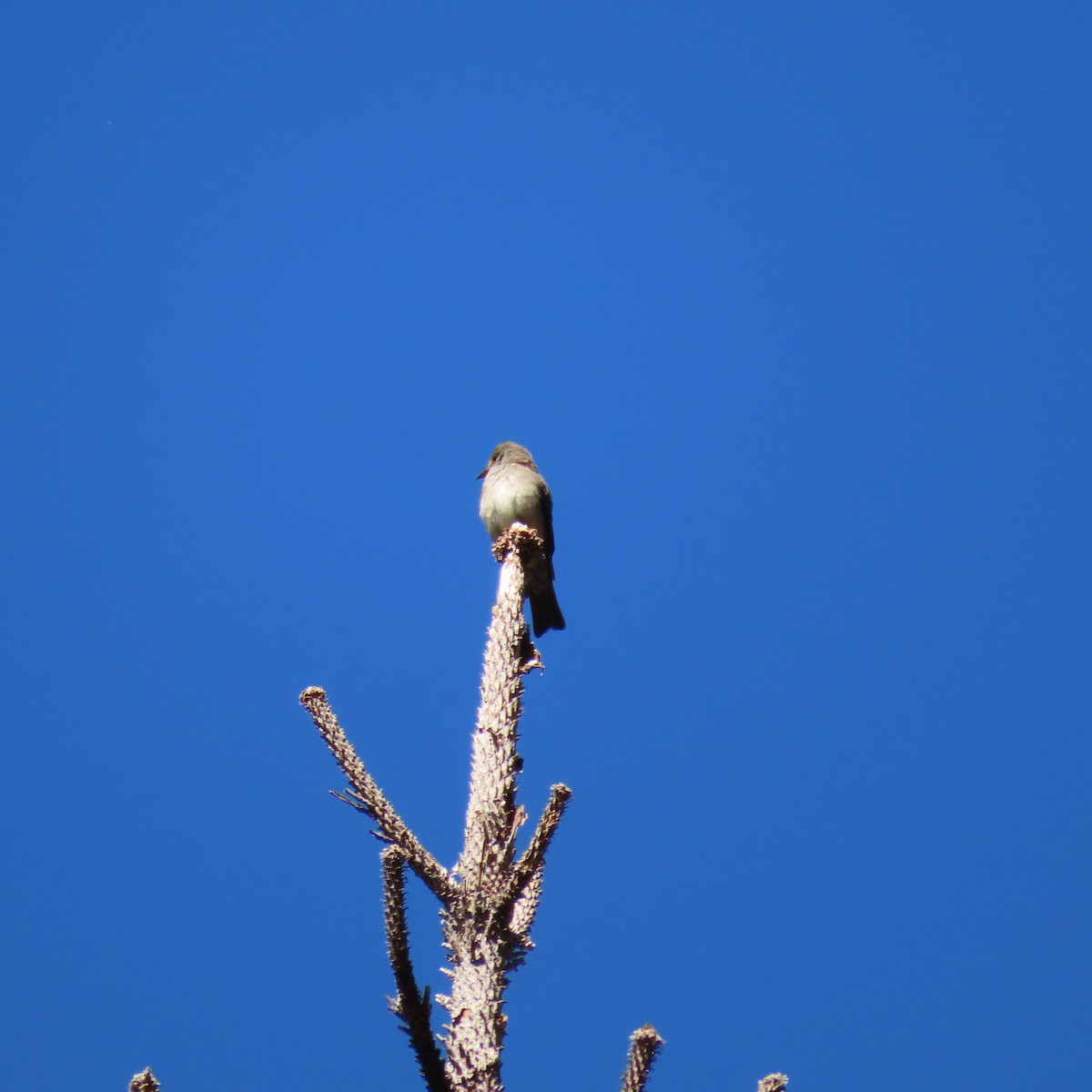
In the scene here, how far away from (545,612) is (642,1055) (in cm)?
503

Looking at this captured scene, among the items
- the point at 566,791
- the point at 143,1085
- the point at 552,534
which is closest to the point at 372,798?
the point at 566,791

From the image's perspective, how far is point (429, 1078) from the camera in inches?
85.6

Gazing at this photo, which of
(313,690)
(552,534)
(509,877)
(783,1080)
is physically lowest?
(783,1080)

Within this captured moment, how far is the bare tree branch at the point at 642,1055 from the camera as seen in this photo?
7.91 feet

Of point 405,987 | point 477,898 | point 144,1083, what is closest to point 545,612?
point 477,898

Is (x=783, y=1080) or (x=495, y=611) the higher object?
(x=495, y=611)

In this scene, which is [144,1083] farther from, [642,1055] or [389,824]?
[642,1055]

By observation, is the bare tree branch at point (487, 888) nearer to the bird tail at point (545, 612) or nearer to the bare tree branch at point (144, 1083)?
the bare tree branch at point (144, 1083)

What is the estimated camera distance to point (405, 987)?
7.04ft

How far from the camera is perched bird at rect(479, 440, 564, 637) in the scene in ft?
23.3

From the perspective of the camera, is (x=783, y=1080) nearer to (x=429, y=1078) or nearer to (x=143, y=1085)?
(x=429, y=1078)

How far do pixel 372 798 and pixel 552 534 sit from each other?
5278mm

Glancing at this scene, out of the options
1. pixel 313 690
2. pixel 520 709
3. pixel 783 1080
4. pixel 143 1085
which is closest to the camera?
pixel 143 1085

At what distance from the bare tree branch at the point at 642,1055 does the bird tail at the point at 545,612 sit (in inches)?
194
